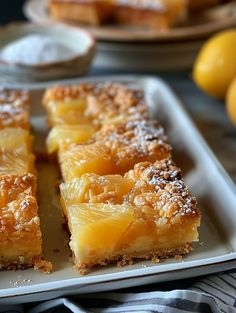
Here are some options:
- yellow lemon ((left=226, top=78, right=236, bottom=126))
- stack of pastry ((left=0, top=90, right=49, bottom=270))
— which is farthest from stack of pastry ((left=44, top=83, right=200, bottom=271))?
yellow lemon ((left=226, top=78, right=236, bottom=126))

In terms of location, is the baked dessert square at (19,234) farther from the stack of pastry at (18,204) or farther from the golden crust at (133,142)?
the golden crust at (133,142)

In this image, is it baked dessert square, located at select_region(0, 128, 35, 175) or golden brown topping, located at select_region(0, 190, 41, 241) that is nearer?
golden brown topping, located at select_region(0, 190, 41, 241)

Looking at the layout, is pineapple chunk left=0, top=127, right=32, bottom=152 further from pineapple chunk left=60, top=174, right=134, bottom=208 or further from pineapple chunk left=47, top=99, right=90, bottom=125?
pineapple chunk left=60, top=174, right=134, bottom=208

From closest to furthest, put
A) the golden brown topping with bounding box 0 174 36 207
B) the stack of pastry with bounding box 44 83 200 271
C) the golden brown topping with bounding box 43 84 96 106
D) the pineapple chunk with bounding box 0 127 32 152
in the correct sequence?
the stack of pastry with bounding box 44 83 200 271 → the golden brown topping with bounding box 0 174 36 207 → the pineapple chunk with bounding box 0 127 32 152 → the golden brown topping with bounding box 43 84 96 106

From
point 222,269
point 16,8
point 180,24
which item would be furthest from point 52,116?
point 16,8

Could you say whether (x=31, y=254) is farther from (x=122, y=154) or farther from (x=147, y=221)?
(x=122, y=154)

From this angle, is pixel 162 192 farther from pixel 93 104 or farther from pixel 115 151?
pixel 93 104

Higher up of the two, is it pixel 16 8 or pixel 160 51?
pixel 16 8

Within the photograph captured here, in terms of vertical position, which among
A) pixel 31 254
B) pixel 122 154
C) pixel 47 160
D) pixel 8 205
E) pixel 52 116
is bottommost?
pixel 31 254
